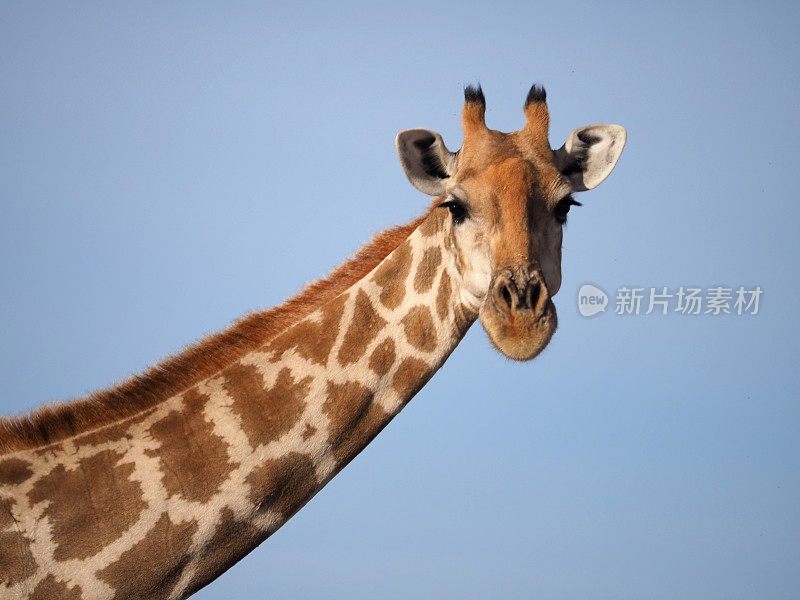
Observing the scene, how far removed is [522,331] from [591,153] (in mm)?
2194

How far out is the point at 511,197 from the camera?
8438mm

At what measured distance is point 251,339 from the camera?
29.2 feet

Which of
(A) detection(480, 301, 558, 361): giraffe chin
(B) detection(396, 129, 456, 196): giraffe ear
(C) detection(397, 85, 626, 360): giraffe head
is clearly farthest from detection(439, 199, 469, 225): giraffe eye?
(A) detection(480, 301, 558, 361): giraffe chin

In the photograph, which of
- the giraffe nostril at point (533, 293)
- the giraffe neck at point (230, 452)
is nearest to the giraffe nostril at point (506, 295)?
the giraffe nostril at point (533, 293)

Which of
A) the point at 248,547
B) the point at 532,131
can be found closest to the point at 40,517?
the point at 248,547

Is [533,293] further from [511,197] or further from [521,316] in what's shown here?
[511,197]

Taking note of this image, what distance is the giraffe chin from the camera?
8.00 metres

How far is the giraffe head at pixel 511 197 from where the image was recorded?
26.5 feet

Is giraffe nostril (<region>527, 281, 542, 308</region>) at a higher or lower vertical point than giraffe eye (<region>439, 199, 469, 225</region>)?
lower

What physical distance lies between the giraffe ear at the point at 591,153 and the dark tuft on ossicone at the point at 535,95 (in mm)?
415

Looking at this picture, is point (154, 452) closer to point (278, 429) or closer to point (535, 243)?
point (278, 429)

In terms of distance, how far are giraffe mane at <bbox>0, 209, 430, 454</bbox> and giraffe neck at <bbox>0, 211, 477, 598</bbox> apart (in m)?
0.10

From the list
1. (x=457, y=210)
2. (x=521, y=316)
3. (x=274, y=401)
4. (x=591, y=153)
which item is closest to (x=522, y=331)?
(x=521, y=316)

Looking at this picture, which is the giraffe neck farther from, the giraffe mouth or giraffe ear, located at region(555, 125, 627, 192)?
giraffe ear, located at region(555, 125, 627, 192)
